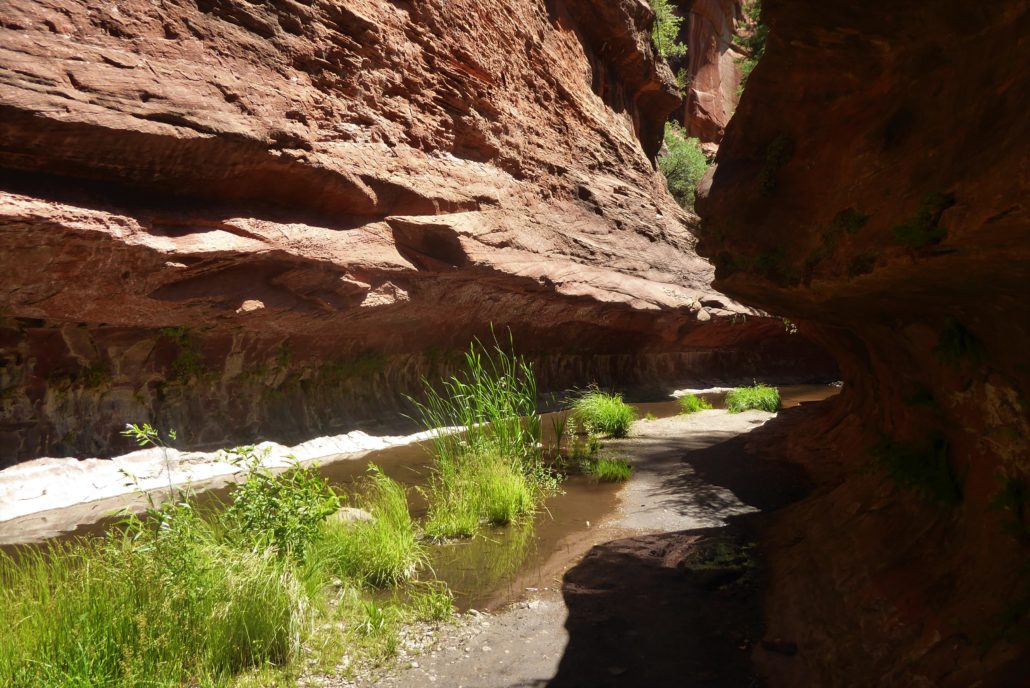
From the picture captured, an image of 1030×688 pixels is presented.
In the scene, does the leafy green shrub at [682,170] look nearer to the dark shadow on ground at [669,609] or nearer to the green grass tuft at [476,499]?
the dark shadow on ground at [669,609]

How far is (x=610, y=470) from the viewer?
299 inches

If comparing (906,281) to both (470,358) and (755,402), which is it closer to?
(470,358)

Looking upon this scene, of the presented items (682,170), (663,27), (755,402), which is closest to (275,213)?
(755,402)

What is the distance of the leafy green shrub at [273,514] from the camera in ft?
13.6

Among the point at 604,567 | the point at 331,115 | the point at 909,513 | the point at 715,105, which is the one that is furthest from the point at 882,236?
the point at 715,105

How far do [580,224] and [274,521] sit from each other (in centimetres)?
1285

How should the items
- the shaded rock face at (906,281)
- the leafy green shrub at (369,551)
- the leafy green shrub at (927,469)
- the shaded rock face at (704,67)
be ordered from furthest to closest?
the shaded rock face at (704,67) < the leafy green shrub at (369,551) < the leafy green shrub at (927,469) < the shaded rock face at (906,281)

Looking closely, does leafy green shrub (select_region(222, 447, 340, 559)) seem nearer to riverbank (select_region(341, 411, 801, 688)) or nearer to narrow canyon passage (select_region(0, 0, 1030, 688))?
narrow canyon passage (select_region(0, 0, 1030, 688))

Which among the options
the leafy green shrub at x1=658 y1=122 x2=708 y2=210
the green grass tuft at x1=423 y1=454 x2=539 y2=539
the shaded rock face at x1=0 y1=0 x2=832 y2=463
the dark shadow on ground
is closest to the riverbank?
the dark shadow on ground

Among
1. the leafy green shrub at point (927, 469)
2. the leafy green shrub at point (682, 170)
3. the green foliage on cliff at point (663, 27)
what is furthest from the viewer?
the leafy green shrub at point (682, 170)

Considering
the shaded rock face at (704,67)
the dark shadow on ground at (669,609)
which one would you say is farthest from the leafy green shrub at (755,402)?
the shaded rock face at (704,67)

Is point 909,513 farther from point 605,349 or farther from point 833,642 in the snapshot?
point 605,349

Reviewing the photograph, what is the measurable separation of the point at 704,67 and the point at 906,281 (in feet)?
115

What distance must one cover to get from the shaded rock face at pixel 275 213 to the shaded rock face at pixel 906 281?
22.5 feet
